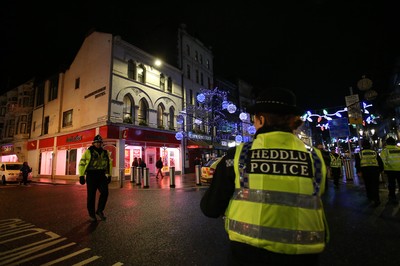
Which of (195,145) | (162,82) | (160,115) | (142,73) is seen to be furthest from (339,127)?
(142,73)

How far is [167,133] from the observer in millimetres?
23141

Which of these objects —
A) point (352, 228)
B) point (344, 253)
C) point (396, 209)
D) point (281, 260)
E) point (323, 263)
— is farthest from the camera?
point (396, 209)

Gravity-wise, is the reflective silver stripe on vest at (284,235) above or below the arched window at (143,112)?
below

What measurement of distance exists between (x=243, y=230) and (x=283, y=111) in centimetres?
83

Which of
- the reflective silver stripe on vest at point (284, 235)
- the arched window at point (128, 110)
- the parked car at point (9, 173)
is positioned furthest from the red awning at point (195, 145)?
the reflective silver stripe on vest at point (284, 235)

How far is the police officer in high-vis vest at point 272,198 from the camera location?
1.35 m

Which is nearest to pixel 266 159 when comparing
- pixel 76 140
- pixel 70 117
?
pixel 76 140

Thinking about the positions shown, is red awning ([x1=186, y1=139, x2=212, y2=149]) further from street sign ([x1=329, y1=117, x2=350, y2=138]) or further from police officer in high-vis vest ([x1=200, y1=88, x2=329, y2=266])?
police officer in high-vis vest ([x1=200, y1=88, x2=329, y2=266])

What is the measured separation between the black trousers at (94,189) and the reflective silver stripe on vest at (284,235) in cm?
515

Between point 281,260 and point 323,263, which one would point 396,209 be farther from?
point 281,260

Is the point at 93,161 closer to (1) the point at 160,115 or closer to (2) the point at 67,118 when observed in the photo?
(1) the point at 160,115

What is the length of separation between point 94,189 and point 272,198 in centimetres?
541

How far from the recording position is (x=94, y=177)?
232 inches

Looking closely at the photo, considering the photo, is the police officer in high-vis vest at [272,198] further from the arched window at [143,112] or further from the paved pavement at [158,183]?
the arched window at [143,112]
